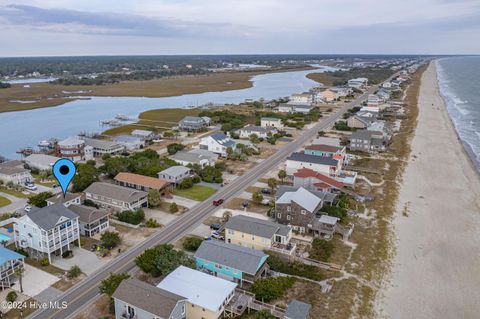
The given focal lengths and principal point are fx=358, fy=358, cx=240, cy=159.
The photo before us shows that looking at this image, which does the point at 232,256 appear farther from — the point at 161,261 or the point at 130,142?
the point at 130,142

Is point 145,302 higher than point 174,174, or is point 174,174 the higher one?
point 174,174

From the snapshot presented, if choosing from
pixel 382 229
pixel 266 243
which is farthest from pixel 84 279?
pixel 382 229

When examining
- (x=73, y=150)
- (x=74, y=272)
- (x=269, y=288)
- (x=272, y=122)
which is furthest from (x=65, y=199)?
(x=272, y=122)

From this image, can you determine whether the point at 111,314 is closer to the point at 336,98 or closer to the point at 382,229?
the point at 382,229

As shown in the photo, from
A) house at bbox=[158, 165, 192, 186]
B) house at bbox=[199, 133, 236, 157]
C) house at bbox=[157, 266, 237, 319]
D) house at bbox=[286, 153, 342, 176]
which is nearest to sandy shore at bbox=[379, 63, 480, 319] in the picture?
house at bbox=[286, 153, 342, 176]

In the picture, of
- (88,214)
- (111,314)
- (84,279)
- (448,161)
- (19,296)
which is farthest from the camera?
(448,161)

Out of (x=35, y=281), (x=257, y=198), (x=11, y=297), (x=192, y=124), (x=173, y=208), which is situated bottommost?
(x=35, y=281)

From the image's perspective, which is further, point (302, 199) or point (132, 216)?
point (132, 216)
